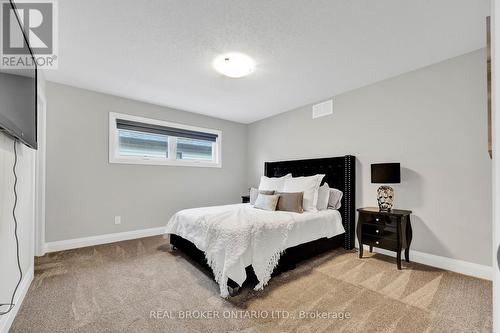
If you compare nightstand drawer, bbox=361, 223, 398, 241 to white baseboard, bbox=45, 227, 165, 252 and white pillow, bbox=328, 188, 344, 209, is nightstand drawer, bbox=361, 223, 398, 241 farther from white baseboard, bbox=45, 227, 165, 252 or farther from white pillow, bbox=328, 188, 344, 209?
white baseboard, bbox=45, 227, 165, 252

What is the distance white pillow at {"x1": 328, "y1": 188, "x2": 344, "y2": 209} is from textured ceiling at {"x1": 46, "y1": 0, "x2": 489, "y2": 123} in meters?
1.53

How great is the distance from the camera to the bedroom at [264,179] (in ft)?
6.01

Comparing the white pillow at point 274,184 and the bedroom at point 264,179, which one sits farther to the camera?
the white pillow at point 274,184

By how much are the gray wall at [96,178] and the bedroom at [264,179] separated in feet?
0.07

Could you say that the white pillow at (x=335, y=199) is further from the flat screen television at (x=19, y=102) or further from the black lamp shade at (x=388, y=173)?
the flat screen television at (x=19, y=102)

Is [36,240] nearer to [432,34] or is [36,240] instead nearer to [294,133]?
[294,133]

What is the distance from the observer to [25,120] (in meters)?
1.68

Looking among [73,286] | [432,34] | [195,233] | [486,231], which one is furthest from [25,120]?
[486,231]

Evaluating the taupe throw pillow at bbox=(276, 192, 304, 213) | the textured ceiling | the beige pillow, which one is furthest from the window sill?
the taupe throw pillow at bbox=(276, 192, 304, 213)

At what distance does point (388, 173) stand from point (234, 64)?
2.19 meters

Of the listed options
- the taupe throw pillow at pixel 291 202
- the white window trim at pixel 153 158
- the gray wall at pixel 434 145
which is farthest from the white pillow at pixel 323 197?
the white window trim at pixel 153 158

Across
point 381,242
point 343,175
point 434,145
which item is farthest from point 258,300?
point 434,145

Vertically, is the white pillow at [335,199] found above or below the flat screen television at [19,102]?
below

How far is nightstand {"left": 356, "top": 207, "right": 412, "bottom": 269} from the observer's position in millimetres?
2566
